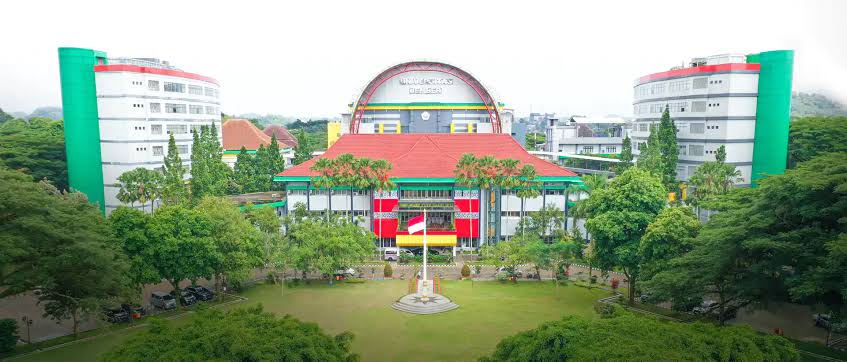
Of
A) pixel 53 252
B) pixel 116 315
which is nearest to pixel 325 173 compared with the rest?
pixel 116 315

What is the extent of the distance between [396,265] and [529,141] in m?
75.7

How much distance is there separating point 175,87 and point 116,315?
37306 millimetres

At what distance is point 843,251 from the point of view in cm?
1994

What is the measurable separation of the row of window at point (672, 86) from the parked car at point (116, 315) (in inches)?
2300

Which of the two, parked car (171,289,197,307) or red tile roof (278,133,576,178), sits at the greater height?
red tile roof (278,133,576,178)

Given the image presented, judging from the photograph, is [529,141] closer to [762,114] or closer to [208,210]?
[762,114]

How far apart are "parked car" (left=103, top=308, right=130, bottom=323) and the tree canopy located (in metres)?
16.1

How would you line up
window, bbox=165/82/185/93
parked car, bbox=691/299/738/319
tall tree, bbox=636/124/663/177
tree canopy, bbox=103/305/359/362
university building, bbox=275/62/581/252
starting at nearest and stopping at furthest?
tree canopy, bbox=103/305/359/362
parked car, bbox=691/299/738/319
tall tree, bbox=636/124/663/177
university building, bbox=275/62/581/252
window, bbox=165/82/185/93

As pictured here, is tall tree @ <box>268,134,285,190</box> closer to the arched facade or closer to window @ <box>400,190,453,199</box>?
the arched facade

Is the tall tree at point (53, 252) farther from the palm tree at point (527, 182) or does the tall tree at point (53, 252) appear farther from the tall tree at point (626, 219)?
the palm tree at point (527, 182)

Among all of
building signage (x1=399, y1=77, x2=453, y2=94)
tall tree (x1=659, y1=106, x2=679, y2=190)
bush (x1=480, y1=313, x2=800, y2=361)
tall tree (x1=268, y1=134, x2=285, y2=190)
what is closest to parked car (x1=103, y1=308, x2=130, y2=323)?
bush (x1=480, y1=313, x2=800, y2=361)

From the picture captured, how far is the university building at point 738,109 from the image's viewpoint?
5447 centimetres

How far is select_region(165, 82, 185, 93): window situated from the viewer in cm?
6080

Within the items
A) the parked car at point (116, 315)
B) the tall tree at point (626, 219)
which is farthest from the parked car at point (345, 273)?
the tall tree at point (626, 219)
